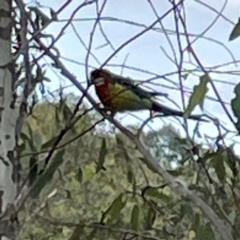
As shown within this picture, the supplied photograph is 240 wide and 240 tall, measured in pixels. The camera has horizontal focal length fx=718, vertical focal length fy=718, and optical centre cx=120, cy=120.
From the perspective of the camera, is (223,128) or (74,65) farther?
(74,65)

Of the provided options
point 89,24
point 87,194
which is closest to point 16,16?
point 89,24

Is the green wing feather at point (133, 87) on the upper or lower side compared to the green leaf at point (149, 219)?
upper

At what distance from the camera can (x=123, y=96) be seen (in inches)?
42.3

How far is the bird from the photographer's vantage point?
970 mm

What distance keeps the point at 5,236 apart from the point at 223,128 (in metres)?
0.26

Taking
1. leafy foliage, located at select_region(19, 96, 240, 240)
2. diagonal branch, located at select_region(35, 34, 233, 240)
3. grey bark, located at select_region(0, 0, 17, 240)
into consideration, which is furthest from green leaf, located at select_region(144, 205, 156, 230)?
grey bark, located at select_region(0, 0, 17, 240)

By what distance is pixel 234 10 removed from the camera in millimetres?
758

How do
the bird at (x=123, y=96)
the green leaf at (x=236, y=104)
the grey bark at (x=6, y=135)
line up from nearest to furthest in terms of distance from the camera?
1. the green leaf at (x=236, y=104)
2. the grey bark at (x=6, y=135)
3. the bird at (x=123, y=96)

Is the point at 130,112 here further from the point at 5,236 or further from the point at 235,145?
the point at 5,236

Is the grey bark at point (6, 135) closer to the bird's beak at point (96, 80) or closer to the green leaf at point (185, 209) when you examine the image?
the bird's beak at point (96, 80)

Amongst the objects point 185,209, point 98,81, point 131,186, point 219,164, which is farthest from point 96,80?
point 131,186

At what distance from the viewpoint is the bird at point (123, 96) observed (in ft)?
3.18

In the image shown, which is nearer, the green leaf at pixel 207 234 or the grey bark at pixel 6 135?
the grey bark at pixel 6 135

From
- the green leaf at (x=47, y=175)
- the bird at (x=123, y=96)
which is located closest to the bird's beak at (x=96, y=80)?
the bird at (x=123, y=96)
